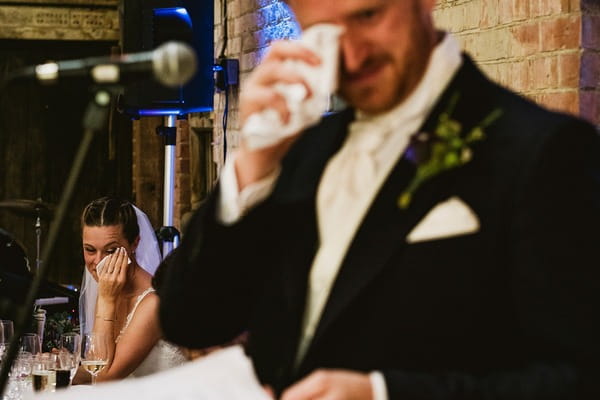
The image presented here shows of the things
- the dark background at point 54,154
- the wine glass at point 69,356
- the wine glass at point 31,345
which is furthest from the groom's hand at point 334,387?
the dark background at point 54,154

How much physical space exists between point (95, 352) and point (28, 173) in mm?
6499

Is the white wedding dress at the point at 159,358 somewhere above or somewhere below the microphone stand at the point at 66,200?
below

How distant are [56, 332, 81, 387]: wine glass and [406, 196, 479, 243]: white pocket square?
2241mm

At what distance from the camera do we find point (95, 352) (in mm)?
3328

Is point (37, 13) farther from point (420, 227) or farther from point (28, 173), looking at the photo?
point (420, 227)

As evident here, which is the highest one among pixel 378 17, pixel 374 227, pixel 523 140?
pixel 378 17

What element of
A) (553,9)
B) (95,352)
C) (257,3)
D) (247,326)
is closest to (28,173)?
(257,3)

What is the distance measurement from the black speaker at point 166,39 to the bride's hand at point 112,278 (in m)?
1.78

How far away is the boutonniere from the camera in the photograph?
1.27 metres

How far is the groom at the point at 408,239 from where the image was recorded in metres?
1.18

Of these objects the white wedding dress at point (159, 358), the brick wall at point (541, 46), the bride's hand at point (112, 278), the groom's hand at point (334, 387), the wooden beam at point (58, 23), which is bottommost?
the white wedding dress at point (159, 358)

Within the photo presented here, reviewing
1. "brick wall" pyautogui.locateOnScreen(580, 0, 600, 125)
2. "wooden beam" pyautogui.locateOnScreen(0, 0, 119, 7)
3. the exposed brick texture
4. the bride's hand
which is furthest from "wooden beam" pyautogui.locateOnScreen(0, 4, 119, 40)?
"brick wall" pyautogui.locateOnScreen(580, 0, 600, 125)

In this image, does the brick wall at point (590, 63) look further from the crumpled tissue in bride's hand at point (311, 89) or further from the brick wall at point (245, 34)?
the brick wall at point (245, 34)

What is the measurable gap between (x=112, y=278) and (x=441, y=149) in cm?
281
